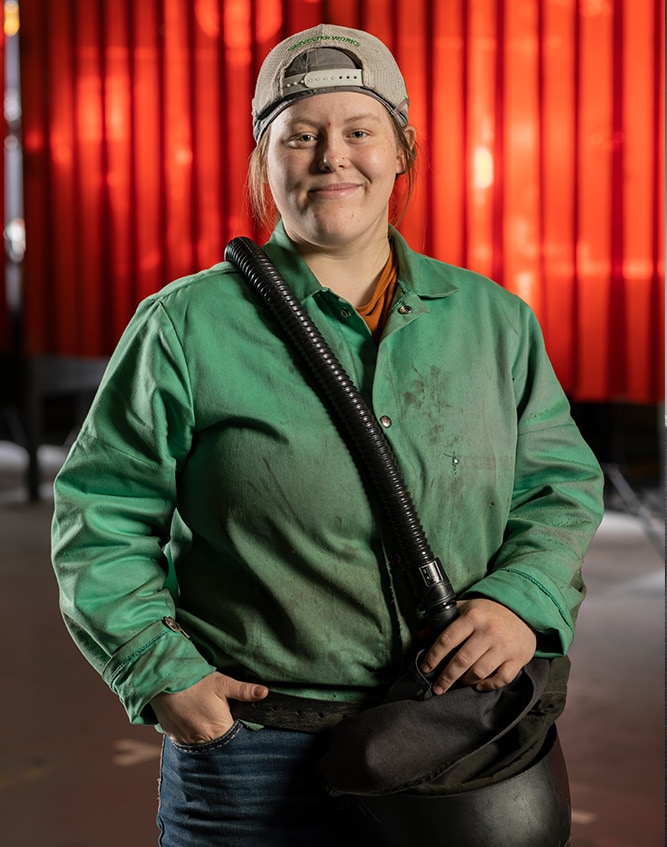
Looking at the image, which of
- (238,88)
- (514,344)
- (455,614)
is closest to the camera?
(455,614)

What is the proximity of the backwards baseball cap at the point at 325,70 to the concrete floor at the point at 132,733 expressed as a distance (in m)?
1.77

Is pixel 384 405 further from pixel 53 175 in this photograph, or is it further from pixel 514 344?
pixel 53 175

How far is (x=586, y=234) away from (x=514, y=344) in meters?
3.18

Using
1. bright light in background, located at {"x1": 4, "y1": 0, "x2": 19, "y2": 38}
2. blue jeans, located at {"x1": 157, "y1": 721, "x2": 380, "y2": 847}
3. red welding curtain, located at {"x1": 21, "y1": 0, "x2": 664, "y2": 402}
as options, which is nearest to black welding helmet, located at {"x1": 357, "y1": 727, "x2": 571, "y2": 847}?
blue jeans, located at {"x1": 157, "y1": 721, "x2": 380, "y2": 847}

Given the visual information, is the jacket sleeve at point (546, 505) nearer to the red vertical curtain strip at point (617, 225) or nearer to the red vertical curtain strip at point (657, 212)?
the red vertical curtain strip at point (657, 212)

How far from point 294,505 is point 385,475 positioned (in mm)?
97

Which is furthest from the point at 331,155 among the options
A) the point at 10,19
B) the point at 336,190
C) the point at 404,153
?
the point at 10,19

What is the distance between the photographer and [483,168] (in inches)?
178

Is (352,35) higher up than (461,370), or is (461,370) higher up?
(352,35)

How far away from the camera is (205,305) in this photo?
1212 mm

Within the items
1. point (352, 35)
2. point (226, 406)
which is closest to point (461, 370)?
point (226, 406)

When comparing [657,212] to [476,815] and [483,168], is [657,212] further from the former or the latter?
[476,815]

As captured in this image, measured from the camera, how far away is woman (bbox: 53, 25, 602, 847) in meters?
1.19

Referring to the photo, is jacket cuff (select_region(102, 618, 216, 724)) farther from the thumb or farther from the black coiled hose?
the black coiled hose
